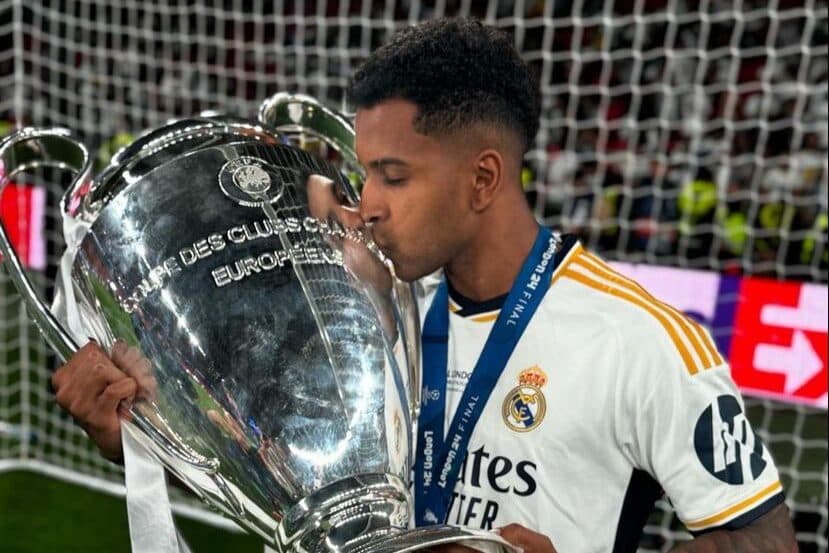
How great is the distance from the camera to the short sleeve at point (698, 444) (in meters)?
1.03

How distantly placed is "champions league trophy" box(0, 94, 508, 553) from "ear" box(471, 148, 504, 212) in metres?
0.17

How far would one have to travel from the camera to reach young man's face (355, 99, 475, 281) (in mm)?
1039

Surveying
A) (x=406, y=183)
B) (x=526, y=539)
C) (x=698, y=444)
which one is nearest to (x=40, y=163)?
(x=406, y=183)

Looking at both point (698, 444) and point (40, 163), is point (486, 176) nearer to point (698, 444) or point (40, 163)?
point (698, 444)

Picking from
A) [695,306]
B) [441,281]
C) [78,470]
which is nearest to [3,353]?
[78,470]

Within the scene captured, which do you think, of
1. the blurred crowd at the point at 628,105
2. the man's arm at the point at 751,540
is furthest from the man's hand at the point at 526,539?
the blurred crowd at the point at 628,105

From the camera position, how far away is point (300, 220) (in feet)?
3.13

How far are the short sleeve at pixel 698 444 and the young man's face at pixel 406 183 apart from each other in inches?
10.0

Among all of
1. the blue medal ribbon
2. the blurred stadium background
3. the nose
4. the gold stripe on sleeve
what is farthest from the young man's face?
the blurred stadium background

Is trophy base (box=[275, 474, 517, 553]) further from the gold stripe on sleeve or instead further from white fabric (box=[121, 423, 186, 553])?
the gold stripe on sleeve

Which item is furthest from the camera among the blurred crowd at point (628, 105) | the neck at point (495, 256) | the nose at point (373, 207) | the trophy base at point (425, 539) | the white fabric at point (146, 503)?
the blurred crowd at point (628, 105)

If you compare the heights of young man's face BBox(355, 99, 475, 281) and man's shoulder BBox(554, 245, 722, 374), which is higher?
young man's face BBox(355, 99, 475, 281)

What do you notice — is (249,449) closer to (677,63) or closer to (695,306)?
(695,306)

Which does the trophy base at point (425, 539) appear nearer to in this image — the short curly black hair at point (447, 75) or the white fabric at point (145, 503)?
the white fabric at point (145, 503)
